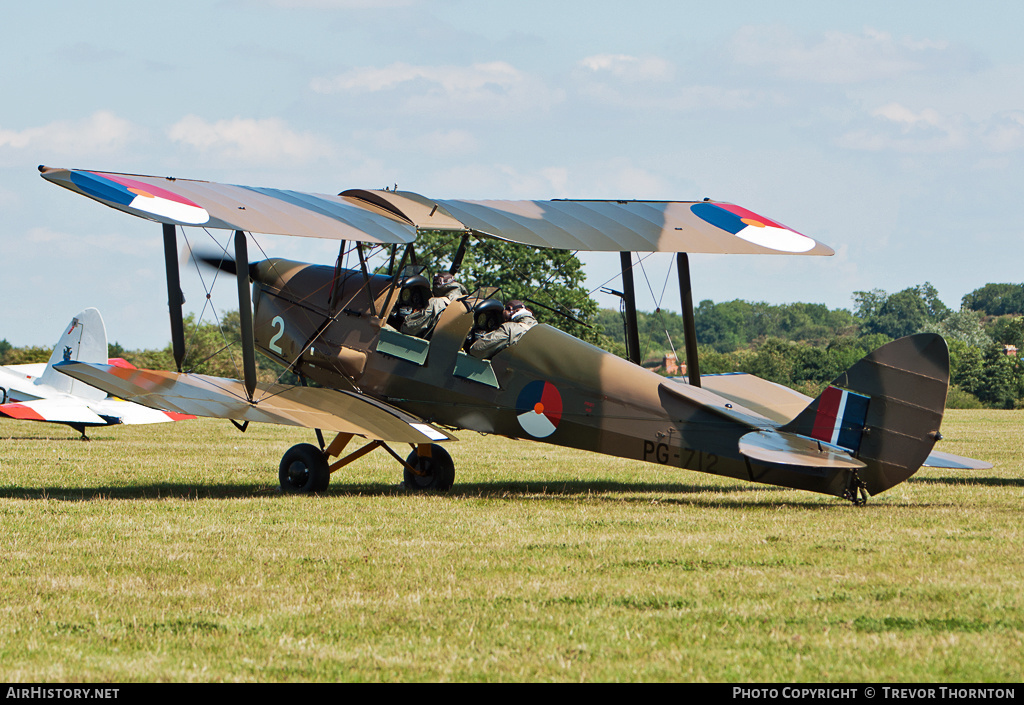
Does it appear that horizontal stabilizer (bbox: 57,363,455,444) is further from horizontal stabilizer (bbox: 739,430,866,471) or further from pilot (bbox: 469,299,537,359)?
horizontal stabilizer (bbox: 739,430,866,471)

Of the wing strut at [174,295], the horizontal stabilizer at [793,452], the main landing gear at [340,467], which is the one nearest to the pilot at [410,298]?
the main landing gear at [340,467]

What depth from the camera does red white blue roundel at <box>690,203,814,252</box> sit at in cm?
1104

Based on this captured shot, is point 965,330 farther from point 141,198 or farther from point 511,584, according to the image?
point 511,584

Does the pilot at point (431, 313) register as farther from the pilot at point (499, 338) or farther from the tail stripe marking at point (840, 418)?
the tail stripe marking at point (840, 418)

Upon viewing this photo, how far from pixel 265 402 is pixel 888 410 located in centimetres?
581

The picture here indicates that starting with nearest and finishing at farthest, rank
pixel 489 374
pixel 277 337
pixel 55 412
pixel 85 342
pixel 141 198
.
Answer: pixel 141 198, pixel 489 374, pixel 277 337, pixel 55 412, pixel 85 342

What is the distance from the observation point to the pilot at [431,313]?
10766mm

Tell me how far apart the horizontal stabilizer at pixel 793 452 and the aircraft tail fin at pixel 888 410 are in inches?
3.7

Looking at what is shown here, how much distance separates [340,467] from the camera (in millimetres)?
10672

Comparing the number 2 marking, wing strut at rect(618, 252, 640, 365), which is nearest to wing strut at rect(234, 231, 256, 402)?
the number 2 marking

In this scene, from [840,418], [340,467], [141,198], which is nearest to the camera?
[840,418]

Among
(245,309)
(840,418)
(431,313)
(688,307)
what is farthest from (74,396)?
(840,418)
